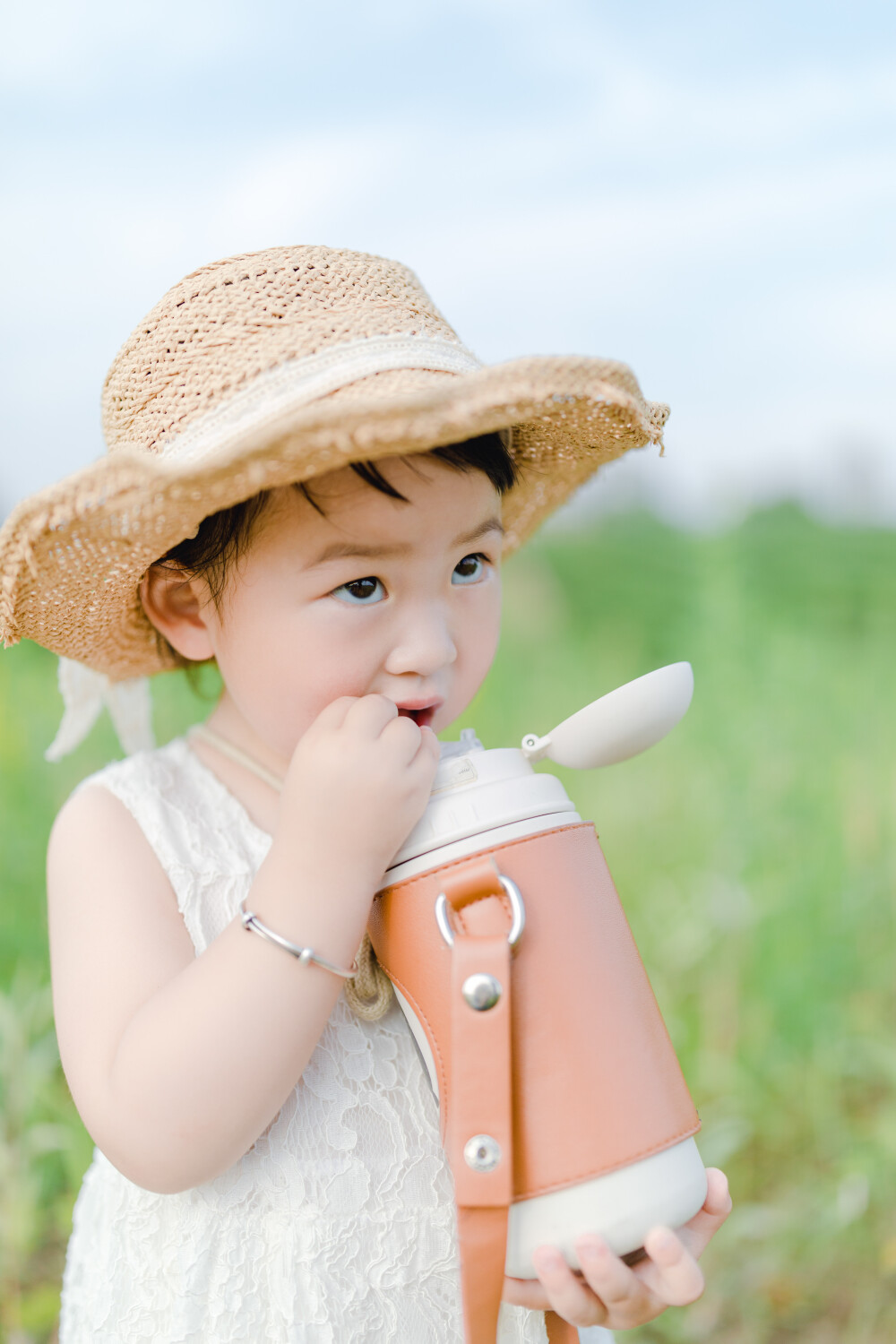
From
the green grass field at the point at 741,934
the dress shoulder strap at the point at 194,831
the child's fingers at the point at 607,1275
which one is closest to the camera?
the child's fingers at the point at 607,1275

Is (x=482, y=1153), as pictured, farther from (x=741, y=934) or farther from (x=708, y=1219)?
(x=741, y=934)

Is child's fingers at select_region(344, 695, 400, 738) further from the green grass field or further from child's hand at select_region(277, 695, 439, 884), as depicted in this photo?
the green grass field

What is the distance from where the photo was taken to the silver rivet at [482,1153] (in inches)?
27.6

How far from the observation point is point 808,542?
3.77 meters

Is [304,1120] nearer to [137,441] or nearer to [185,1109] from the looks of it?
[185,1109]

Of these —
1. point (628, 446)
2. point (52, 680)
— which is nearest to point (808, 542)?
point (52, 680)

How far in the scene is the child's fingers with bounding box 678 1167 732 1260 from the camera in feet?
2.49

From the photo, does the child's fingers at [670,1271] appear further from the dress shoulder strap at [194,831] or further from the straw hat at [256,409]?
the straw hat at [256,409]

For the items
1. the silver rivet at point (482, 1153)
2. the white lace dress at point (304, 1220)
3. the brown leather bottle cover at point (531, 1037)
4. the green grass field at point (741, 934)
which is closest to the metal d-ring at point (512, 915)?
the brown leather bottle cover at point (531, 1037)

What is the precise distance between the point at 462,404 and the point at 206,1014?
444 mm

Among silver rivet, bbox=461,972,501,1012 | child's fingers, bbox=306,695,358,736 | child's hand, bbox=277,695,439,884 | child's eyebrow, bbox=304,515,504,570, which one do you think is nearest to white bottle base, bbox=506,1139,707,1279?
silver rivet, bbox=461,972,501,1012

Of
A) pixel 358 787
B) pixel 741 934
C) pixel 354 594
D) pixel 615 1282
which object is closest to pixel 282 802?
pixel 358 787

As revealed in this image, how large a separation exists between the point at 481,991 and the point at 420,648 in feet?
0.87

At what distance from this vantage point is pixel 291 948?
76 cm
